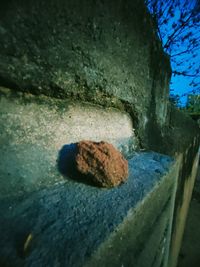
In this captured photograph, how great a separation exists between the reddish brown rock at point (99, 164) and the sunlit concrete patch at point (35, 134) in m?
0.09

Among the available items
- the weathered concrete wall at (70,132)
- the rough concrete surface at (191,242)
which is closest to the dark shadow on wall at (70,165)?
the weathered concrete wall at (70,132)

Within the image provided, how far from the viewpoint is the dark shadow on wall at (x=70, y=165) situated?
703mm

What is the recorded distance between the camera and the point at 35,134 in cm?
67

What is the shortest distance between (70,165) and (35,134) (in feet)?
0.55

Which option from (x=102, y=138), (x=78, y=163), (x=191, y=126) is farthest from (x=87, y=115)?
(x=191, y=126)

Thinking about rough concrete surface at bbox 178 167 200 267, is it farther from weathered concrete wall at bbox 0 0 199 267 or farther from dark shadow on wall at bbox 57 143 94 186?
dark shadow on wall at bbox 57 143 94 186

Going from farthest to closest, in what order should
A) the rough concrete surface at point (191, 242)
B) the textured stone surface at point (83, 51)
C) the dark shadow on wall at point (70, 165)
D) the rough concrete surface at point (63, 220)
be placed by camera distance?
the rough concrete surface at point (191, 242) → the dark shadow on wall at point (70, 165) → the textured stone surface at point (83, 51) → the rough concrete surface at point (63, 220)

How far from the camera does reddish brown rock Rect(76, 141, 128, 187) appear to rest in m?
0.68

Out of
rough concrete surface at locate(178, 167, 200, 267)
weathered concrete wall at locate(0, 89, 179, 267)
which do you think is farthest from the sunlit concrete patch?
rough concrete surface at locate(178, 167, 200, 267)

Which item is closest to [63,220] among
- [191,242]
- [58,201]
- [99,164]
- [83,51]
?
[58,201]

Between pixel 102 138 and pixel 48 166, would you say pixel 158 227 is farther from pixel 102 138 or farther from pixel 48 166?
pixel 48 166

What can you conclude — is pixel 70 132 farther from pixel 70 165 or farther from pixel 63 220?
pixel 63 220

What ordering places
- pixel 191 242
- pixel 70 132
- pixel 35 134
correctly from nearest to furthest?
pixel 35 134 → pixel 70 132 → pixel 191 242

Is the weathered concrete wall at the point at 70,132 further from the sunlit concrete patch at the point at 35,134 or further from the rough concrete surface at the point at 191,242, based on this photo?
the rough concrete surface at the point at 191,242
